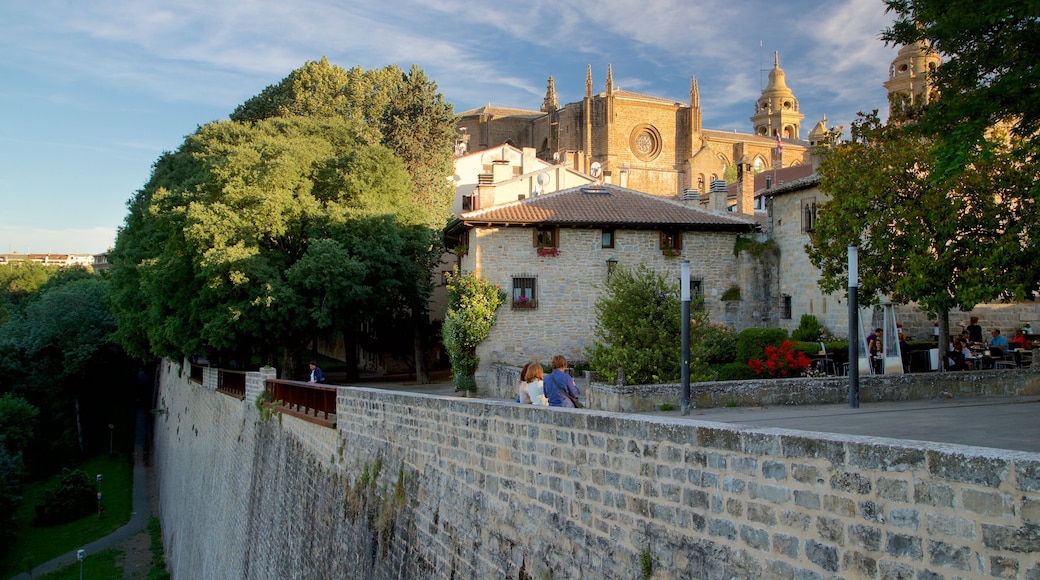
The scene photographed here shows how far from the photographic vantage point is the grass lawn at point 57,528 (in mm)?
32875

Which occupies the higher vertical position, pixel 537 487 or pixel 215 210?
pixel 215 210

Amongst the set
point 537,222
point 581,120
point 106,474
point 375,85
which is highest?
point 581,120

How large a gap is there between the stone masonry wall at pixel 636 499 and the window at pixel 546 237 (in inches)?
591

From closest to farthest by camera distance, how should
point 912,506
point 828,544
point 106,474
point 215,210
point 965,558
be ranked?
point 965,558 → point 912,506 → point 828,544 → point 215,210 → point 106,474

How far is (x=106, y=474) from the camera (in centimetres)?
4481

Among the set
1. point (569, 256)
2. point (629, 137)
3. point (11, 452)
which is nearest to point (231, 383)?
point (569, 256)

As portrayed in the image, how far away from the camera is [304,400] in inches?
597

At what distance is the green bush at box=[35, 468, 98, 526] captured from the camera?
36.8 m

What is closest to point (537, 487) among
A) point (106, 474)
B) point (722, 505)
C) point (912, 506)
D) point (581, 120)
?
point (722, 505)

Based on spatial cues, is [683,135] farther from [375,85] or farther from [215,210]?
[215,210]

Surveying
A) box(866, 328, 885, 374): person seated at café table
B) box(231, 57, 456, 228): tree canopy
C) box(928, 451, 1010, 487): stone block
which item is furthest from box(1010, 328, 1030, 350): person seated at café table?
box(231, 57, 456, 228): tree canopy

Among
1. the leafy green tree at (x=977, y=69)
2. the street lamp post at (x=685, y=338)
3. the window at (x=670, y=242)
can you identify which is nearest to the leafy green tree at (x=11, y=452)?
the window at (x=670, y=242)

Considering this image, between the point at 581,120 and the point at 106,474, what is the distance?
159 ft

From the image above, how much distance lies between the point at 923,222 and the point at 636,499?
45.9ft
